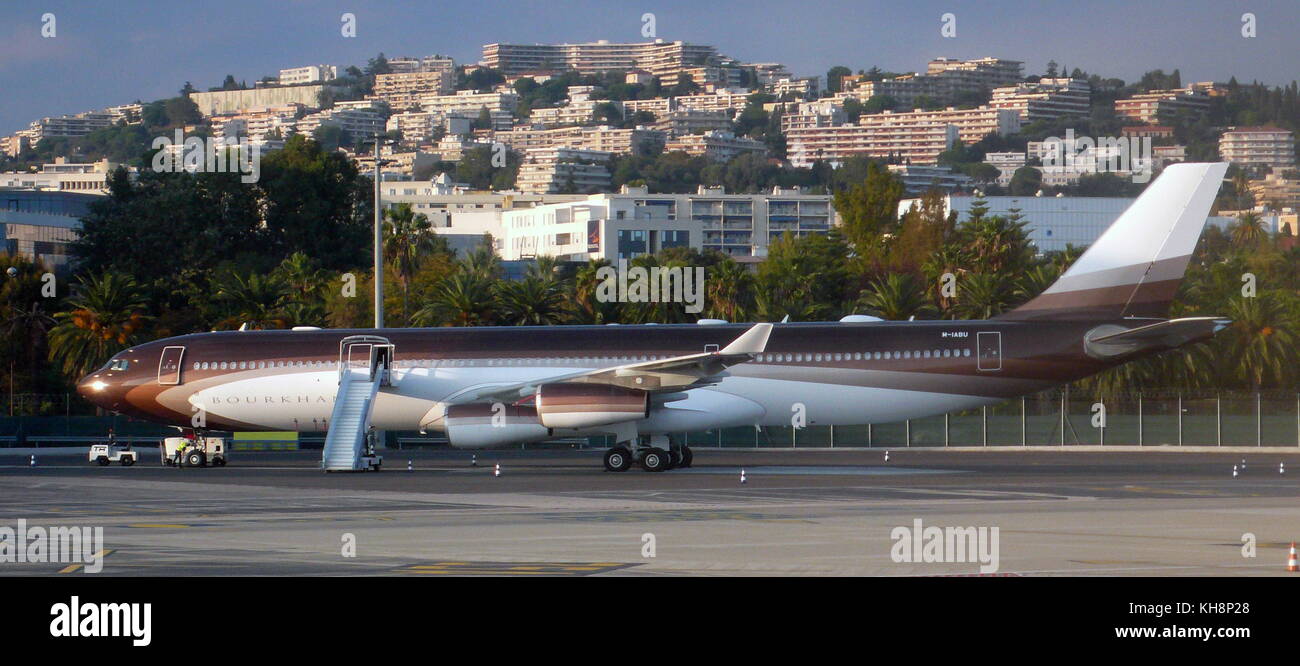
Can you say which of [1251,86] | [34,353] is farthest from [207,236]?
[1251,86]

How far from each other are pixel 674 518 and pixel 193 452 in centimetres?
1947

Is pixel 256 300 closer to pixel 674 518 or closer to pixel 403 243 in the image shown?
pixel 403 243

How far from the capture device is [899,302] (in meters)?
61.9

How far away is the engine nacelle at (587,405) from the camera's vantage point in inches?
1251

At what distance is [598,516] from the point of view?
20.9 m

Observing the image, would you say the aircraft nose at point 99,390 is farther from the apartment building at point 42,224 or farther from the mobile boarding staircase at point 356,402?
the apartment building at point 42,224

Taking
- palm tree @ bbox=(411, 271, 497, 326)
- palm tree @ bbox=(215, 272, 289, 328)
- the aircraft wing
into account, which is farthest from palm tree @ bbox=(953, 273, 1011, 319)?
the aircraft wing

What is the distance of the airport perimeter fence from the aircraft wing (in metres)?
12.5

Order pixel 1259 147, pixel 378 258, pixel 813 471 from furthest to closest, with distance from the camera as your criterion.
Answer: pixel 1259 147, pixel 378 258, pixel 813 471

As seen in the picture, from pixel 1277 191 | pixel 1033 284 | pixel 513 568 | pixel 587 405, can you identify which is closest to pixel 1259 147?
pixel 1277 191

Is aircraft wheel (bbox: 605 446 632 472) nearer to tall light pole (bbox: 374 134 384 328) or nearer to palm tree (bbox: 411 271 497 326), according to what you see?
tall light pole (bbox: 374 134 384 328)

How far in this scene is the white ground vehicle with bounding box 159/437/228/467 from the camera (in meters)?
36.1
